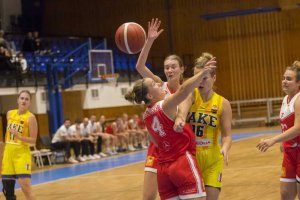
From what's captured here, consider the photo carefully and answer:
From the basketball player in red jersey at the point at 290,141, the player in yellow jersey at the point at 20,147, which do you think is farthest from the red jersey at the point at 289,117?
the player in yellow jersey at the point at 20,147

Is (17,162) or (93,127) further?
(93,127)

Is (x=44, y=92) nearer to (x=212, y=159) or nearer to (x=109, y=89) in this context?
(x=109, y=89)

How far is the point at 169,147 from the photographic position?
15.3 ft

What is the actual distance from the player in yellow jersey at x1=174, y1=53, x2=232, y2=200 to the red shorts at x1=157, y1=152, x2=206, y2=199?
1.34 feet

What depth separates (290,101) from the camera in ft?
18.0

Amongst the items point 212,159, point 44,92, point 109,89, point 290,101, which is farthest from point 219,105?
point 109,89

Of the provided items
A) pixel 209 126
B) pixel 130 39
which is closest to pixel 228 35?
pixel 130 39

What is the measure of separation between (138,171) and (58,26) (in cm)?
1677

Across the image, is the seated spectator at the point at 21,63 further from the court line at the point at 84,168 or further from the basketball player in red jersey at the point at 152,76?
the basketball player in red jersey at the point at 152,76

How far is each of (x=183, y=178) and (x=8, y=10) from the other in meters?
22.6

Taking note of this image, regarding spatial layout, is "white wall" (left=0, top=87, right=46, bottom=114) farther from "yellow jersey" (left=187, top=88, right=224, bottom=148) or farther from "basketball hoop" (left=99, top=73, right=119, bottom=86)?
"yellow jersey" (left=187, top=88, right=224, bottom=148)

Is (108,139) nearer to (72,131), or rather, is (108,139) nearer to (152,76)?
(72,131)

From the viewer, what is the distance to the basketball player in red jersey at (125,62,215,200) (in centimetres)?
458

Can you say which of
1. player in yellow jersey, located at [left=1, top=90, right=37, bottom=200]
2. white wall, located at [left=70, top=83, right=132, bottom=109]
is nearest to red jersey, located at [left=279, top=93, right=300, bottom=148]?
player in yellow jersey, located at [left=1, top=90, right=37, bottom=200]
